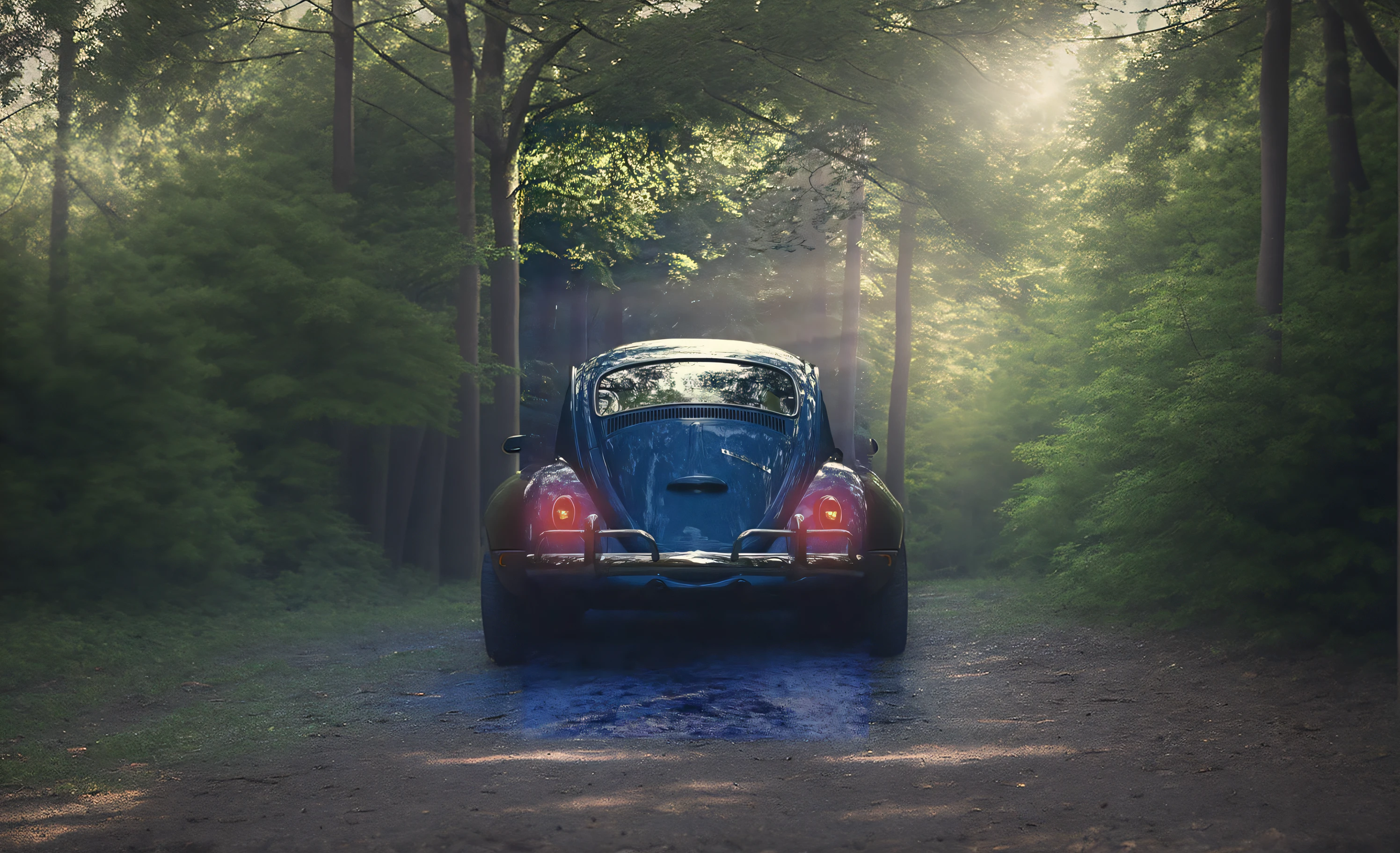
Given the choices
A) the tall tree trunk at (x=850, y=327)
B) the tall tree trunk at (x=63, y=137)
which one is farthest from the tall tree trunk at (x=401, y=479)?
the tall tree trunk at (x=850, y=327)

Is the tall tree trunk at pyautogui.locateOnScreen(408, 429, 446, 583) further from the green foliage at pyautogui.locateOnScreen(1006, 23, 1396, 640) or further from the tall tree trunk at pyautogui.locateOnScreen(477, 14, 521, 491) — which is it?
the green foliage at pyautogui.locateOnScreen(1006, 23, 1396, 640)

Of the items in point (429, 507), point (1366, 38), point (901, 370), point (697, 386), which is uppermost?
point (1366, 38)

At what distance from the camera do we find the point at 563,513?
23.7 feet

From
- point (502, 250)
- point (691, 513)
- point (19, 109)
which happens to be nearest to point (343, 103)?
point (502, 250)

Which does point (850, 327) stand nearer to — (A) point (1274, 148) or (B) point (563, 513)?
(A) point (1274, 148)

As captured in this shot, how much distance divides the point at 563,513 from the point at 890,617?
2451 millimetres

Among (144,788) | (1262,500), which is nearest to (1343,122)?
(1262,500)

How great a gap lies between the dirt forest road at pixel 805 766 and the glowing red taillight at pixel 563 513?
103 cm

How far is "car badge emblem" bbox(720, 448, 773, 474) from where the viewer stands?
298 inches

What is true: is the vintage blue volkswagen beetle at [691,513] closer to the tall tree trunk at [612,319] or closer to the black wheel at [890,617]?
the black wheel at [890,617]

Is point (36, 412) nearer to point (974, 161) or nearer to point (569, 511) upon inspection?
point (569, 511)

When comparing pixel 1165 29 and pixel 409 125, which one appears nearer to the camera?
pixel 1165 29

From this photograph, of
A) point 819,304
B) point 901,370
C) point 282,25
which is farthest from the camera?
point 819,304

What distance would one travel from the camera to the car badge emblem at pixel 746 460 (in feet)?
24.8
